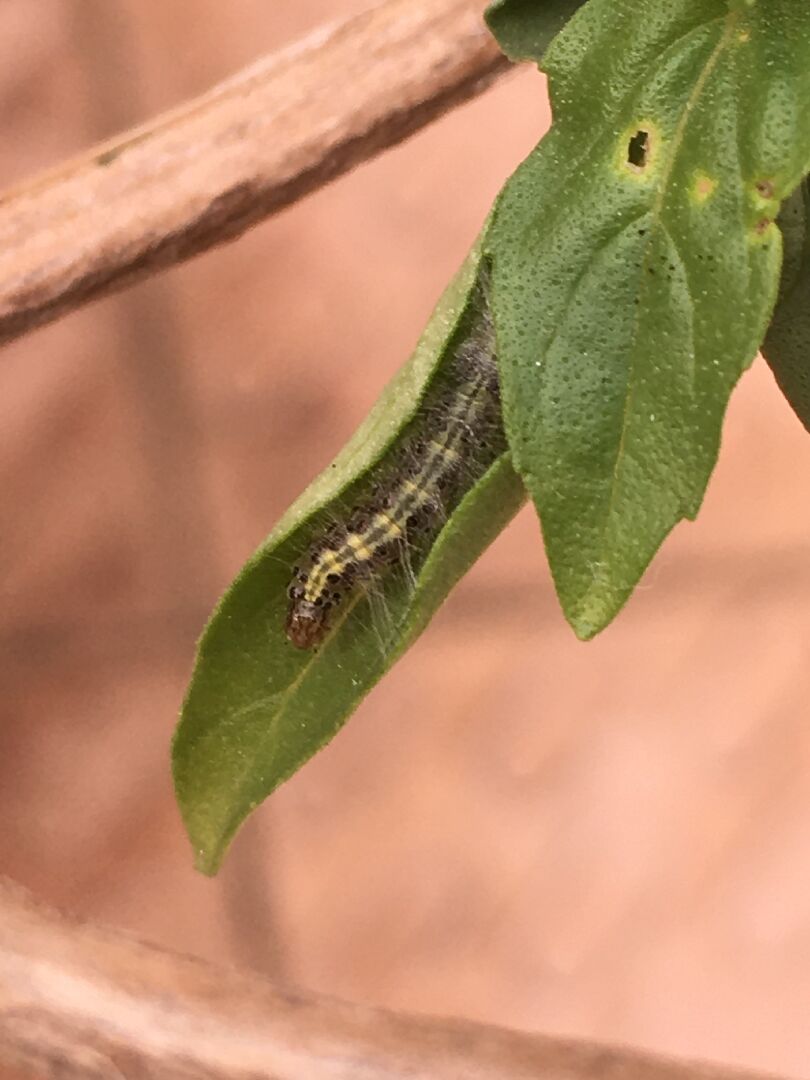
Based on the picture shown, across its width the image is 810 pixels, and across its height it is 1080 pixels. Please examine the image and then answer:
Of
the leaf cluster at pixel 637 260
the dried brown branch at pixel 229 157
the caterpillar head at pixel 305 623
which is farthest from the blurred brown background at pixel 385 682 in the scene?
the leaf cluster at pixel 637 260

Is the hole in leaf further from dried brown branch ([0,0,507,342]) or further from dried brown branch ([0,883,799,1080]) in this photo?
dried brown branch ([0,883,799,1080])

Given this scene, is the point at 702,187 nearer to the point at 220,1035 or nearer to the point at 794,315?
the point at 794,315

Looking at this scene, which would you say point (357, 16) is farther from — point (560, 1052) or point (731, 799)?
point (731, 799)

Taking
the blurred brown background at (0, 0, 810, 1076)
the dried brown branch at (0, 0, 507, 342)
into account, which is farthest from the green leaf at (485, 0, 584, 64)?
the blurred brown background at (0, 0, 810, 1076)

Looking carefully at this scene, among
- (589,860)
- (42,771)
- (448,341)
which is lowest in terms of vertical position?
(589,860)

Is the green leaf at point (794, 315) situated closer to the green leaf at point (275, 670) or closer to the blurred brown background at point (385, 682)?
the green leaf at point (275, 670)

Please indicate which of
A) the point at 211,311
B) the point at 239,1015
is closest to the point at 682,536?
the point at 211,311

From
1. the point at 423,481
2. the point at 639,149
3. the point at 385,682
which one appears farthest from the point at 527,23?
the point at 385,682
